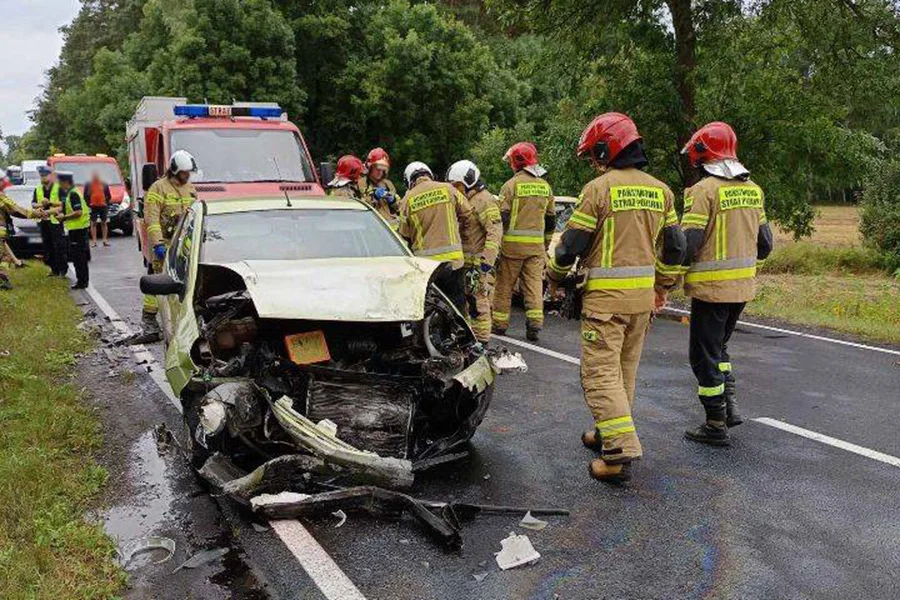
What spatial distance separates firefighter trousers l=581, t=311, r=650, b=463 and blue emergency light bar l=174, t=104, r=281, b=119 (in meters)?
7.85

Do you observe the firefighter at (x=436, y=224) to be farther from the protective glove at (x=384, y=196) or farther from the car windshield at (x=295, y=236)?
the protective glove at (x=384, y=196)

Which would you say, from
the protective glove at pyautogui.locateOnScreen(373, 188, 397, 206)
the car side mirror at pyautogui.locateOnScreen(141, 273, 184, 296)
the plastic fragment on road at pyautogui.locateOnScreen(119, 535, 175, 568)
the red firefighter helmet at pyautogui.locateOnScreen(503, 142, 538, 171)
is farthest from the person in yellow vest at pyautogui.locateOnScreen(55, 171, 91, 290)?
the plastic fragment on road at pyautogui.locateOnScreen(119, 535, 175, 568)

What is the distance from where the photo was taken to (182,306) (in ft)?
17.3

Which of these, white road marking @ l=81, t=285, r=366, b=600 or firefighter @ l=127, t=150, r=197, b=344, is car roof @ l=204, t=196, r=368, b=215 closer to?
firefighter @ l=127, t=150, r=197, b=344

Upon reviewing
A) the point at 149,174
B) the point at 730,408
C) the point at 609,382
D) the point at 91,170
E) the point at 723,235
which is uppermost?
the point at 149,174

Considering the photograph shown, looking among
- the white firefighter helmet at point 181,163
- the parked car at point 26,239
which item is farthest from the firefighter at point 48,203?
the white firefighter helmet at point 181,163

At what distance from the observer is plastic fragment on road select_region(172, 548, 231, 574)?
3.74 meters

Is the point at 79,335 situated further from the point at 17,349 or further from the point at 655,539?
the point at 655,539

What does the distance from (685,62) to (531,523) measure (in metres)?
11.2

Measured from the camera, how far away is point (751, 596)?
3467mm

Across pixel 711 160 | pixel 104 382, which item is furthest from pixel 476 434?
pixel 104 382

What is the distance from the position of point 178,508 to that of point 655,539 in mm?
2523

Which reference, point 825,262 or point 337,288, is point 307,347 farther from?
point 825,262

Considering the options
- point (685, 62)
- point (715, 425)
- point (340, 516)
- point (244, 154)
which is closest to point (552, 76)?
point (685, 62)
